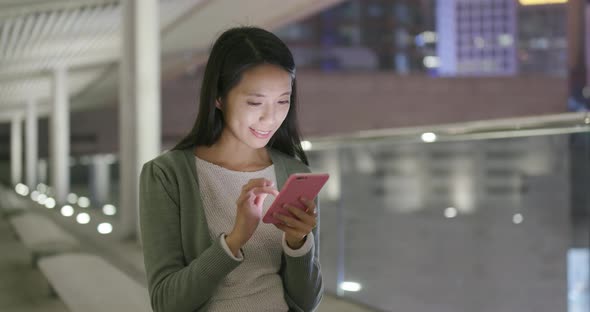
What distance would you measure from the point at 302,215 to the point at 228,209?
21cm

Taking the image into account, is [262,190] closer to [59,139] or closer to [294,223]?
[294,223]

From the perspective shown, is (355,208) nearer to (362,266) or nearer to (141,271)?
(362,266)

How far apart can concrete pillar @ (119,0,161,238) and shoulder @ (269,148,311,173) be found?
21.3ft

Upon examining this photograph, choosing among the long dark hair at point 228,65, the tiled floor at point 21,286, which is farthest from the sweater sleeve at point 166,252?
the tiled floor at point 21,286

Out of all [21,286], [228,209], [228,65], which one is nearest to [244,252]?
[228,209]

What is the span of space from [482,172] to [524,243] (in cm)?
539

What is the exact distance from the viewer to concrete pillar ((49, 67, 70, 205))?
17.0 metres

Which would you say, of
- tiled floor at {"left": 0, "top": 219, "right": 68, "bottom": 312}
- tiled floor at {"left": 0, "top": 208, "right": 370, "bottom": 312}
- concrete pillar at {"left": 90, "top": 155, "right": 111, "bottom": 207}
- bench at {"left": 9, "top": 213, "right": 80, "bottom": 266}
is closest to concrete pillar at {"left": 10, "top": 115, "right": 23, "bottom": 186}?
concrete pillar at {"left": 90, "top": 155, "right": 111, "bottom": 207}

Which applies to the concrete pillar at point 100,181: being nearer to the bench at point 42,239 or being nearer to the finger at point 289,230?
the bench at point 42,239

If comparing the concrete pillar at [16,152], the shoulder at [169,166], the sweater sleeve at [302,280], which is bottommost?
the concrete pillar at [16,152]

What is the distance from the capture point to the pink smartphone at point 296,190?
1315mm

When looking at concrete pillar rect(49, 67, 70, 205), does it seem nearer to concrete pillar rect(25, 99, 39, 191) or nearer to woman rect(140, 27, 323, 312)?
concrete pillar rect(25, 99, 39, 191)

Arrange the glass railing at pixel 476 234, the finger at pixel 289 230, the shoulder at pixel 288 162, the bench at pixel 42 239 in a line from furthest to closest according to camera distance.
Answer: the bench at pixel 42 239 < the glass railing at pixel 476 234 < the shoulder at pixel 288 162 < the finger at pixel 289 230

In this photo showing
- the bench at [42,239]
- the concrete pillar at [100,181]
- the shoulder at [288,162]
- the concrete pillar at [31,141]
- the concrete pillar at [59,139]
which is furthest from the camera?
the concrete pillar at [31,141]
